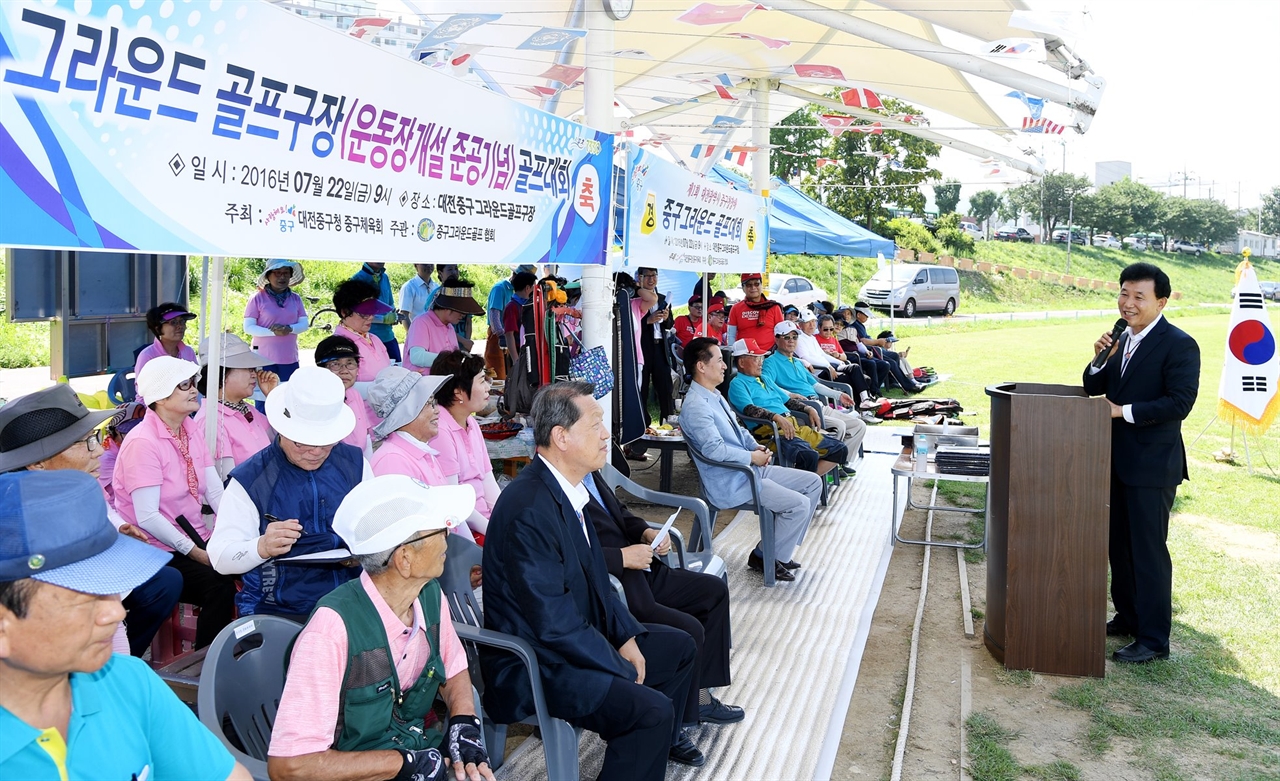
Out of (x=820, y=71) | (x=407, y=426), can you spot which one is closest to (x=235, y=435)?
(x=407, y=426)

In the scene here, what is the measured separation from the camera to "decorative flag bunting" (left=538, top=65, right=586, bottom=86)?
5.81 metres

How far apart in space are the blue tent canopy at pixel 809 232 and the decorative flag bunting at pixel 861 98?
5.83 feet

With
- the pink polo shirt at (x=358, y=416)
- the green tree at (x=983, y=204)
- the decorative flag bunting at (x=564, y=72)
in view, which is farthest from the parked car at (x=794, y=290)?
the green tree at (x=983, y=204)

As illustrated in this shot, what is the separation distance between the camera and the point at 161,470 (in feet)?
12.3

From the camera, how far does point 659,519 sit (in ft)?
21.4

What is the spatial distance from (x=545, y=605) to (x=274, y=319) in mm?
4333

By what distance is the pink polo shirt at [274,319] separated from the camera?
638 centimetres

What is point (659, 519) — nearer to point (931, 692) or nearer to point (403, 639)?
point (931, 692)

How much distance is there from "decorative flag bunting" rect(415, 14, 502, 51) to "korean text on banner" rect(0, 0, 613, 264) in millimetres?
469

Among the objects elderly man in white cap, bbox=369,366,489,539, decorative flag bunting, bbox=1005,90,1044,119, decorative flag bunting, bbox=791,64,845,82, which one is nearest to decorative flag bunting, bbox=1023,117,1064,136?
decorative flag bunting, bbox=1005,90,1044,119

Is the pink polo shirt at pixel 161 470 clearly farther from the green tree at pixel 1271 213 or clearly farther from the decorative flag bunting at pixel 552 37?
the green tree at pixel 1271 213

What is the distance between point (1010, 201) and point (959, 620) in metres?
76.9

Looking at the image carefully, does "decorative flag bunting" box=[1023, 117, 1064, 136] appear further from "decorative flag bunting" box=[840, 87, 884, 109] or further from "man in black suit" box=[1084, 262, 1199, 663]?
"man in black suit" box=[1084, 262, 1199, 663]

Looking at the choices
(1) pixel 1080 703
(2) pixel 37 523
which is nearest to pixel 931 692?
(1) pixel 1080 703
